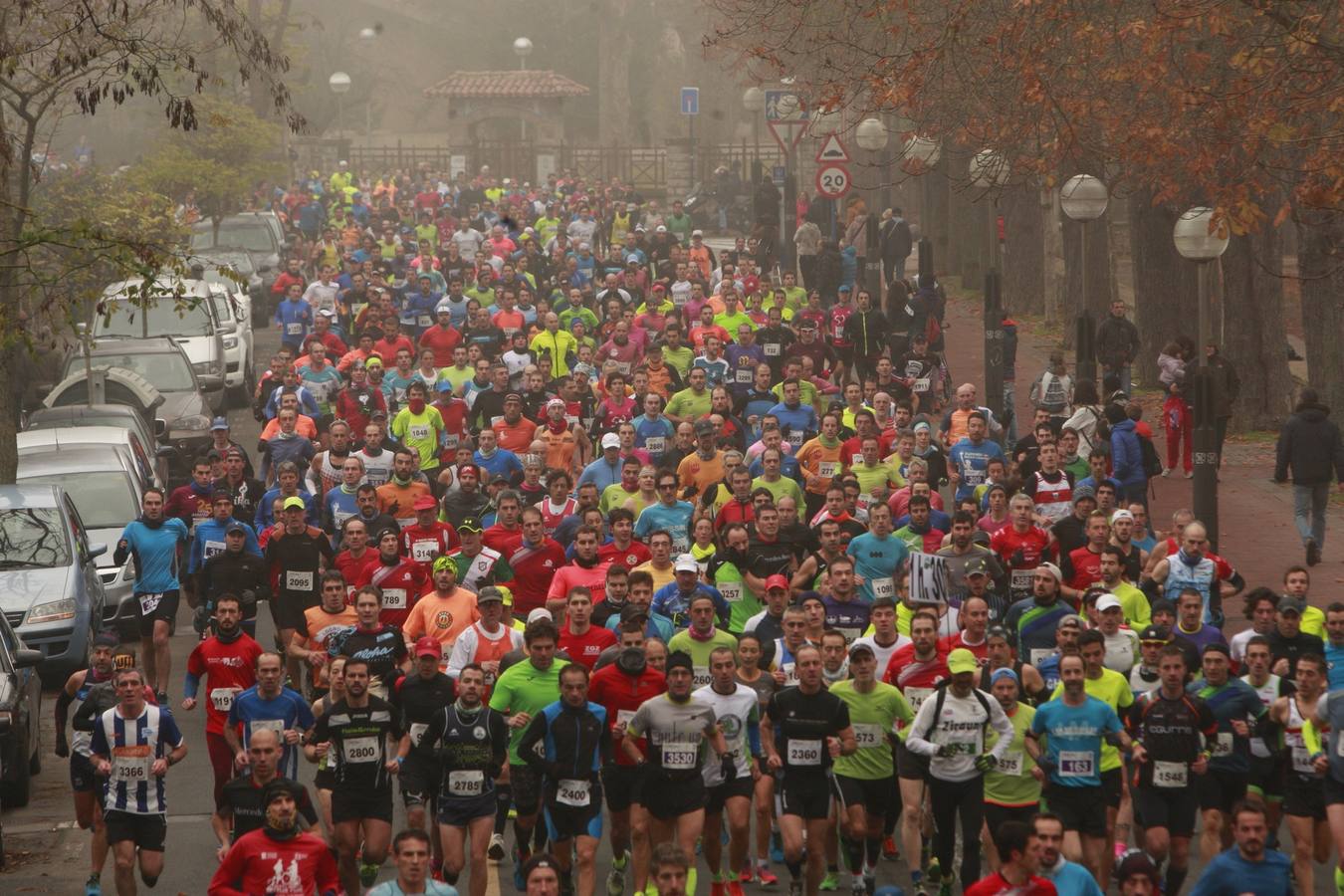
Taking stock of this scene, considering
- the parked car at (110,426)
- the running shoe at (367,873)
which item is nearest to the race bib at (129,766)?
the running shoe at (367,873)

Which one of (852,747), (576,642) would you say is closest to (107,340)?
(576,642)

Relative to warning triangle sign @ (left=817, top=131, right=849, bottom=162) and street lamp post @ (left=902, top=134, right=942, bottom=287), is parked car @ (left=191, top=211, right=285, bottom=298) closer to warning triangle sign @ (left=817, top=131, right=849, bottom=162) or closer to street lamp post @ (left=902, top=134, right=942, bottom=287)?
street lamp post @ (left=902, top=134, right=942, bottom=287)

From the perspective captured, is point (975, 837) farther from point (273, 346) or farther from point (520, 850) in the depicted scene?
point (273, 346)

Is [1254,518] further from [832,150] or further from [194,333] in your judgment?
[194,333]

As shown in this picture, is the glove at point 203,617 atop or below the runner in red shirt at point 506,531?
below

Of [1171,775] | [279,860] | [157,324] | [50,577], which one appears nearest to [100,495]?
[50,577]

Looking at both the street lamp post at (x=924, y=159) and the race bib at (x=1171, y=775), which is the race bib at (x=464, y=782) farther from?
the street lamp post at (x=924, y=159)

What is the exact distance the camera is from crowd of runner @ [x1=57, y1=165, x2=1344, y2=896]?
12484 millimetres

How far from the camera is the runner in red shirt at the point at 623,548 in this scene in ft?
54.7

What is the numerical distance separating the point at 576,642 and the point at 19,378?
19.4 meters

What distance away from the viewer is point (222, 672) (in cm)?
1417

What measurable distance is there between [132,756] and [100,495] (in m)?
8.99

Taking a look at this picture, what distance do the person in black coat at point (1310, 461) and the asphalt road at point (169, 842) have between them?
7.48m

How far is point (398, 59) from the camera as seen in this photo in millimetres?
95375
